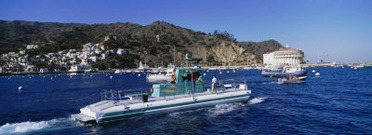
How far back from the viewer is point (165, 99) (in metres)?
20.1

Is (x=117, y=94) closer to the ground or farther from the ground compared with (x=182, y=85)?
closer to the ground

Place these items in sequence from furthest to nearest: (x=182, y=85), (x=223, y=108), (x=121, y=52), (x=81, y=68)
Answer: (x=121, y=52) < (x=81, y=68) < (x=223, y=108) < (x=182, y=85)

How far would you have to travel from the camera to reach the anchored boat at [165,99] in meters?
17.5

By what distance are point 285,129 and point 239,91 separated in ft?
Result: 26.5

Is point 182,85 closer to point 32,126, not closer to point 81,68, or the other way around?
point 32,126

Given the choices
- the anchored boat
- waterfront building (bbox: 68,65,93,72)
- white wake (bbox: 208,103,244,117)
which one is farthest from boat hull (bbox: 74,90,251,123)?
waterfront building (bbox: 68,65,93,72)

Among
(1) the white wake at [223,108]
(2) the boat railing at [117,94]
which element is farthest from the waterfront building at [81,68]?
(1) the white wake at [223,108]

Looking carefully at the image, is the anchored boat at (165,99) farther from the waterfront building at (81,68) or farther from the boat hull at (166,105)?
the waterfront building at (81,68)

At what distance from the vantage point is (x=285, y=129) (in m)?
16.3

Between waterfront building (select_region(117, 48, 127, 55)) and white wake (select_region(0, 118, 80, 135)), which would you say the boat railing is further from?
waterfront building (select_region(117, 48, 127, 55))

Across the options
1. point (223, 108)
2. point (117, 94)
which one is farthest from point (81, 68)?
point (223, 108)

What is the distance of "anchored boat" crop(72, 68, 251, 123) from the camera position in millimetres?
17469

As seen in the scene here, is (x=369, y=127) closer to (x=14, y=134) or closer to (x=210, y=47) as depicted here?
(x=14, y=134)

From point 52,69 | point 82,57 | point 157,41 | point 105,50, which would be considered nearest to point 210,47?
point 157,41
